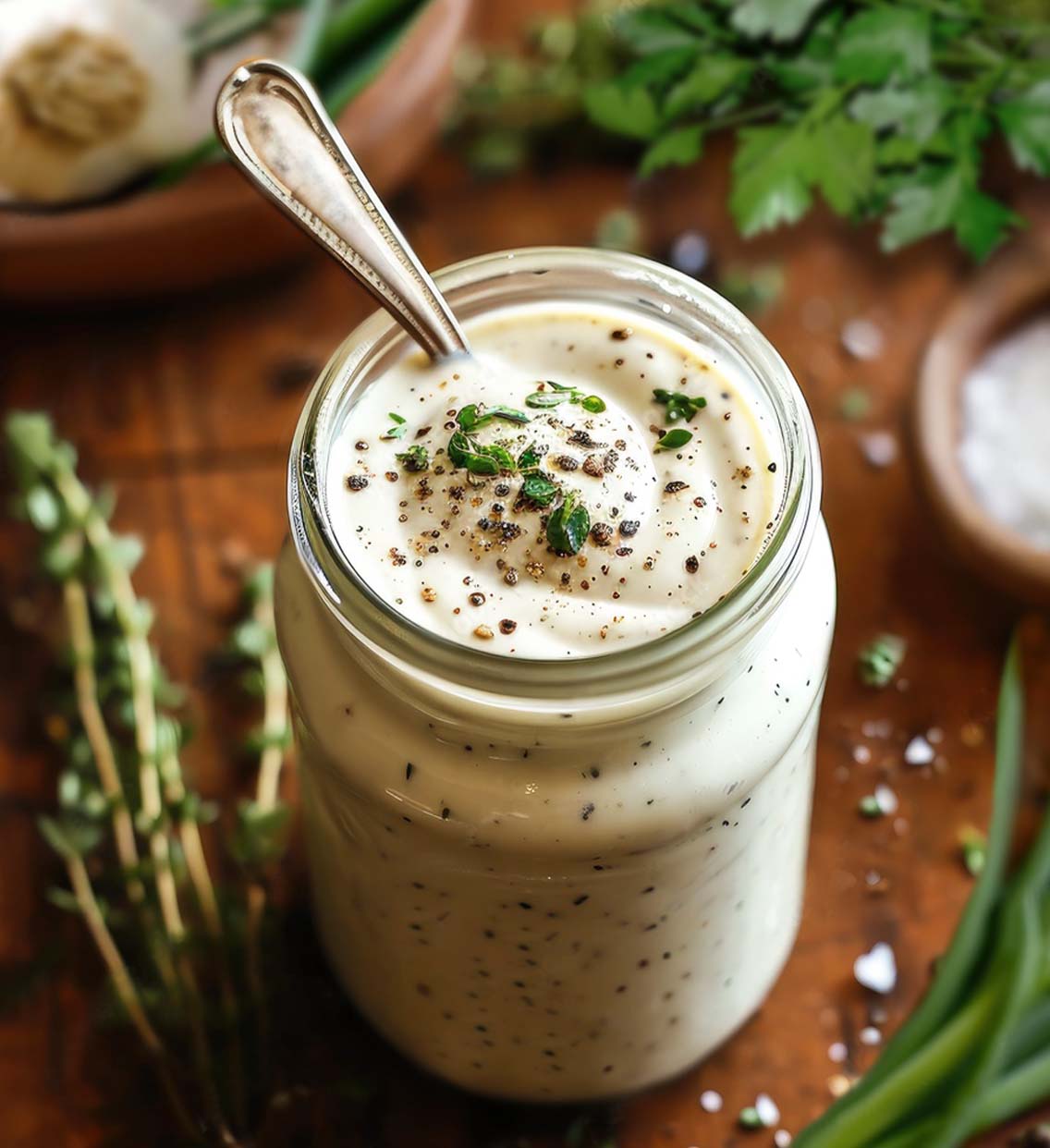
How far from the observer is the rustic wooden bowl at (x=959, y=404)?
1.36 metres

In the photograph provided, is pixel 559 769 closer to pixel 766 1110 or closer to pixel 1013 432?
pixel 766 1110

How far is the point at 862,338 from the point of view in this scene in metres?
1.58

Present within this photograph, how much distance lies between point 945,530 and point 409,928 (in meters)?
0.64

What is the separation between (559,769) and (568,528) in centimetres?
14

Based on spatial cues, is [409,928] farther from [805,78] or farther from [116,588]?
[805,78]

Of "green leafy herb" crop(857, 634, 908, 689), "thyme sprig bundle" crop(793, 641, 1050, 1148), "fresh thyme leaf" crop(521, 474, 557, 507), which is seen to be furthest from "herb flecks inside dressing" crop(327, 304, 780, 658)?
"green leafy herb" crop(857, 634, 908, 689)

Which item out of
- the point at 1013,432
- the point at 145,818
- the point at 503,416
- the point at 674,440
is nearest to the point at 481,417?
the point at 503,416

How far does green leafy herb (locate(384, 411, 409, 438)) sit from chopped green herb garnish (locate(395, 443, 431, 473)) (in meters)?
0.02

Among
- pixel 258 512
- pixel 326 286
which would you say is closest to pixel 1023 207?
pixel 326 286

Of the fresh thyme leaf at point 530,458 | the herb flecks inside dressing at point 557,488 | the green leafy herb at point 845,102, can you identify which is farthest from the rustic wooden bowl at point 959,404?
the fresh thyme leaf at point 530,458

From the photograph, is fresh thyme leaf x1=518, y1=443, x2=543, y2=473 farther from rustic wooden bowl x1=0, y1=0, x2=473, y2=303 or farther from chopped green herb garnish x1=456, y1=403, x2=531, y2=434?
rustic wooden bowl x1=0, y1=0, x2=473, y2=303

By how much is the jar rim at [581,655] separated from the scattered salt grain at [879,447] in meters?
0.56

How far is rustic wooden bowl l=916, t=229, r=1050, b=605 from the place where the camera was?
136cm

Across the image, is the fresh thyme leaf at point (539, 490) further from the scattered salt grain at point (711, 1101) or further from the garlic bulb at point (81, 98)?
the garlic bulb at point (81, 98)
